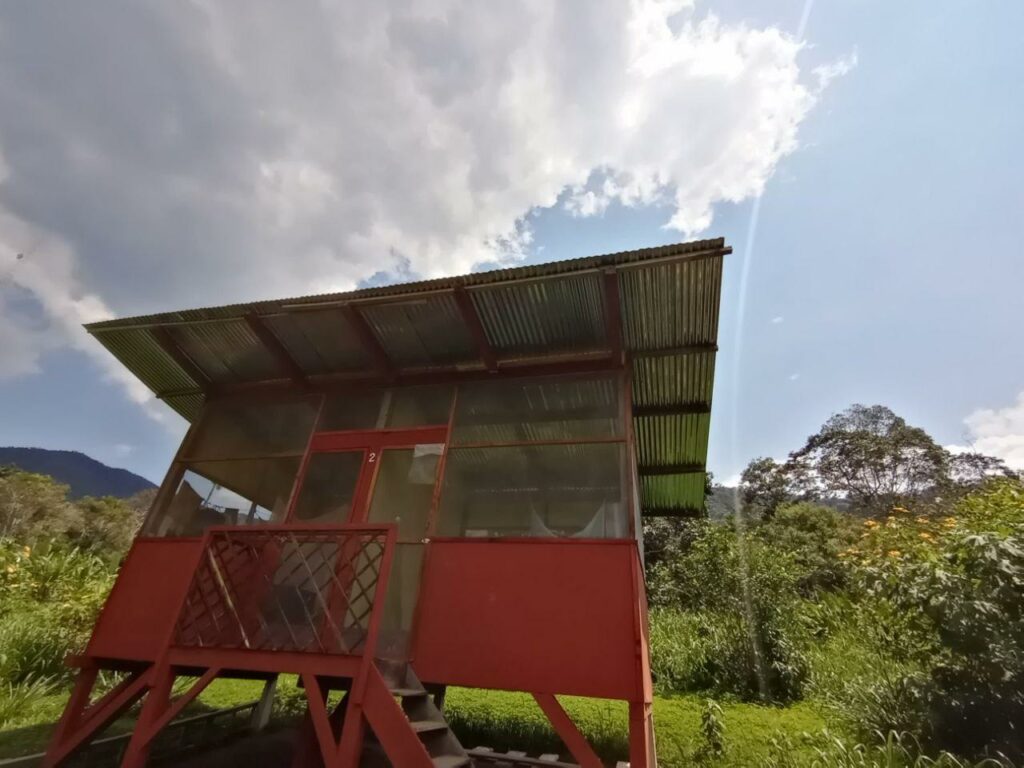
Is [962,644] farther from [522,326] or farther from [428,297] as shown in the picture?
[428,297]

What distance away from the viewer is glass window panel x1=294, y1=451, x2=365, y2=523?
18.7 feet

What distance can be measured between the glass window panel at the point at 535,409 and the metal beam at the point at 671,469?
10.4 ft

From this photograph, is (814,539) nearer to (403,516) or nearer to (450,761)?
(403,516)

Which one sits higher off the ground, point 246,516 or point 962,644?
point 246,516

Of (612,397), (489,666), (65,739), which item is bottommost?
(65,739)

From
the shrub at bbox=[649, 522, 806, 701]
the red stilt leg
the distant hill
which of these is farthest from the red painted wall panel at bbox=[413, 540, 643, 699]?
the distant hill

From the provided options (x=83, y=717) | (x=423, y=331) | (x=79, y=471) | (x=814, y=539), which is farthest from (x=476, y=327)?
(x=79, y=471)

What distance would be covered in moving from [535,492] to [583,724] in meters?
5.88

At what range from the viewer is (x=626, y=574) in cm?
408

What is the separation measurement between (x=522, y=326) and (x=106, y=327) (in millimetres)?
5309

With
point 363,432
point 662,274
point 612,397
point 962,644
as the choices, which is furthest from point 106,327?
point 962,644

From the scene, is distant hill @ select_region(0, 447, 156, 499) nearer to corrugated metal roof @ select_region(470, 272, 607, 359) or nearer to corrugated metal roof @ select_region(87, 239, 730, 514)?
corrugated metal roof @ select_region(87, 239, 730, 514)

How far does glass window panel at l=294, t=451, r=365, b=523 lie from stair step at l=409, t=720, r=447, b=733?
2530 millimetres

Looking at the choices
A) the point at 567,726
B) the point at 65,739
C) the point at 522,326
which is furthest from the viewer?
the point at 522,326
